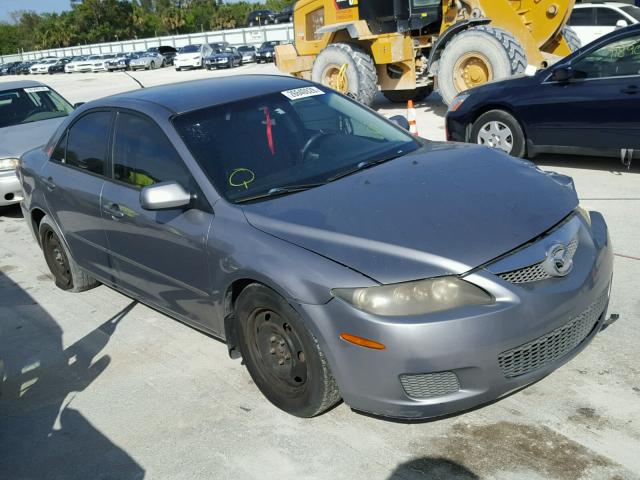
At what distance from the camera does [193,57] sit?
3981 cm

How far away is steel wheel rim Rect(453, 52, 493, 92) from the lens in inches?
419

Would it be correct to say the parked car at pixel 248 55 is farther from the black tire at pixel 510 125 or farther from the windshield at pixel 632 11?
the black tire at pixel 510 125

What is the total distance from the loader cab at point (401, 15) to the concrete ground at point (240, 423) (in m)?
8.14

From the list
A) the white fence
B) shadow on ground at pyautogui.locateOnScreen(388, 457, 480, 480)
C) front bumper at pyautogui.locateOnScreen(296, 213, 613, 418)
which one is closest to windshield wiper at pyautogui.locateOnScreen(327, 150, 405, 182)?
front bumper at pyautogui.locateOnScreen(296, 213, 613, 418)

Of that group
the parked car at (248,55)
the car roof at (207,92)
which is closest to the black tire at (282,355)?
the car roof at (207,92)

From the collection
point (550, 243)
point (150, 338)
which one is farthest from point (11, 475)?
point (550, 243)

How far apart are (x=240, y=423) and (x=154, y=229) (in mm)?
1249

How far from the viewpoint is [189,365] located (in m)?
4.12

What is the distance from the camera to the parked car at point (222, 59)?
128 feet

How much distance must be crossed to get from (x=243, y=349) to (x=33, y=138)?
600 cm

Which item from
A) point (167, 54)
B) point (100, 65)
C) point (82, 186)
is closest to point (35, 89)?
point (82, 186)

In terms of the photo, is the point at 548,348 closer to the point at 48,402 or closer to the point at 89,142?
the point at 48,402

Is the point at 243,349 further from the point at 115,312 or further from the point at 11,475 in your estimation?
the point at 115,312

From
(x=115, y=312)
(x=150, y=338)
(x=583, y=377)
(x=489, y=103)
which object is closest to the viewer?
(x=583, y=377)
